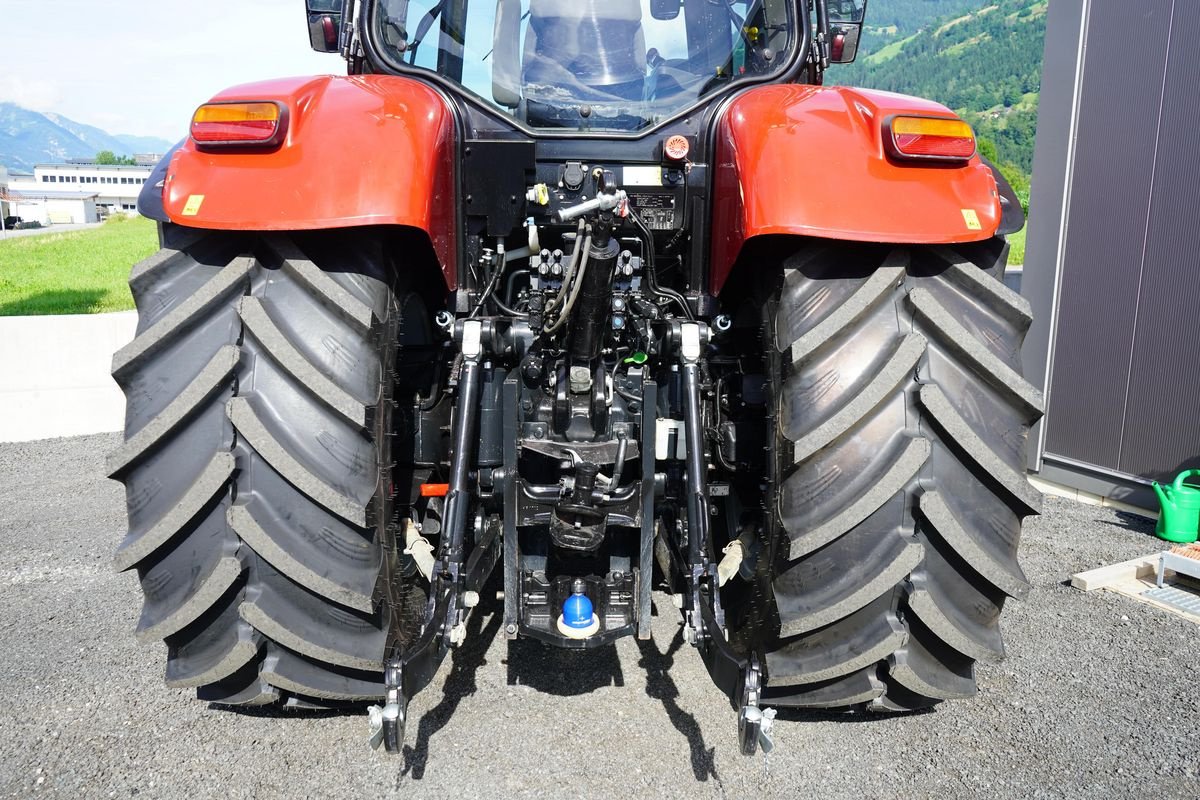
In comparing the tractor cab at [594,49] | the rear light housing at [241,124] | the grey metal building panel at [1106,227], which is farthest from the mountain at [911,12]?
the rear light housing at [241,124]

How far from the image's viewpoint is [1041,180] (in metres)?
5.46

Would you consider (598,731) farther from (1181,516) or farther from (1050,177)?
(1050,177)

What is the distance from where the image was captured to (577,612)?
2236 millimetres

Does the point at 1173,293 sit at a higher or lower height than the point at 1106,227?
lower

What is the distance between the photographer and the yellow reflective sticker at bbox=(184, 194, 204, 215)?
78.1 inches

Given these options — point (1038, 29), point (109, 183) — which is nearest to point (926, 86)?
point (1038, 29)

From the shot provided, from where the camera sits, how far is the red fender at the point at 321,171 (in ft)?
6.45

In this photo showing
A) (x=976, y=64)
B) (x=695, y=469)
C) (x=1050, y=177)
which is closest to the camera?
(x=695, y=469)

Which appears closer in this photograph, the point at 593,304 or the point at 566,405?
the point at 593,304

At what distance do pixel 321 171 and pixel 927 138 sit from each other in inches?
57.1

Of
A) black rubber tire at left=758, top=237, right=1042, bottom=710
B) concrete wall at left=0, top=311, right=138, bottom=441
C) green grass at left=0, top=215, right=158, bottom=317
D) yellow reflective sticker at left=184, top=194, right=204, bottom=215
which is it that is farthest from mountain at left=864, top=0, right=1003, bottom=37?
yellow reflective sticker at left=184, top=194, right=204, bottom=215

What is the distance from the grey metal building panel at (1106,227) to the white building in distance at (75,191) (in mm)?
68107

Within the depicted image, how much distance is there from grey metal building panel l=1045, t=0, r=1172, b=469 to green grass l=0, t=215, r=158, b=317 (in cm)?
759

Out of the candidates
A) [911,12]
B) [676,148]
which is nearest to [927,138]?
[676,148]
